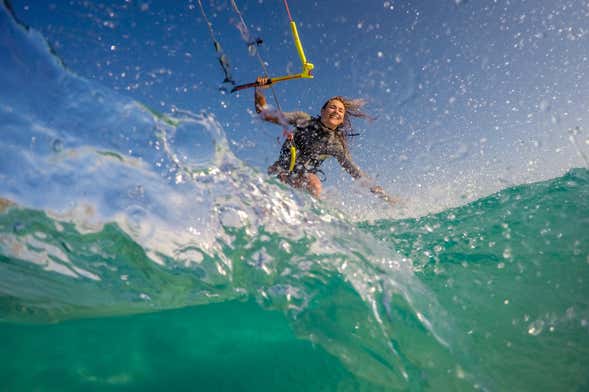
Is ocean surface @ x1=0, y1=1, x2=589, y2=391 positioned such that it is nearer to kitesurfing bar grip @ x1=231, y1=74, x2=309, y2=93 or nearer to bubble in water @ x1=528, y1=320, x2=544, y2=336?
bubble in water @ x1=528, y1=320, x2=544, y2=336

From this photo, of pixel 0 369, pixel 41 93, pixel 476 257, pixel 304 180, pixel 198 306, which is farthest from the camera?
pixel 304 180

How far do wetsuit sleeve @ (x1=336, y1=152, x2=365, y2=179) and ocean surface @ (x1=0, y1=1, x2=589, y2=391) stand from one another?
163 cm

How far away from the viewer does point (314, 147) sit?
5.35 meters

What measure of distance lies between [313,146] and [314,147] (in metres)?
0.02

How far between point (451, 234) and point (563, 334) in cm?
258

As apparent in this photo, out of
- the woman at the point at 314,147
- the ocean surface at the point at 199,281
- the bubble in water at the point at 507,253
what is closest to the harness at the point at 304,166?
the woman at the point at 314,147

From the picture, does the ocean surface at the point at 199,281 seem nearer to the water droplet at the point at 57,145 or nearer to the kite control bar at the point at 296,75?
the water droplet at the point at 57,145

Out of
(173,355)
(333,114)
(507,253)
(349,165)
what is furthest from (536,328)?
(333,114)

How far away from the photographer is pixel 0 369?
3.35 metres

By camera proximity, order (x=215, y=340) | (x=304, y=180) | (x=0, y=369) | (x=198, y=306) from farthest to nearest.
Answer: (x=304, y=180) → (x=198, y=306) → (x=215, y=340) → (x=0, y=369)

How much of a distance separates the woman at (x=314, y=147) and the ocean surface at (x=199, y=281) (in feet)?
4.69

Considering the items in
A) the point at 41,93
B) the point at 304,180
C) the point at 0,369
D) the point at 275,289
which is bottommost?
the point at 0,369

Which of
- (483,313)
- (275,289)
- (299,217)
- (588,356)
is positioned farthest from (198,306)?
(588,356)

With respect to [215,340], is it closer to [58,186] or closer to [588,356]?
[58,186]
